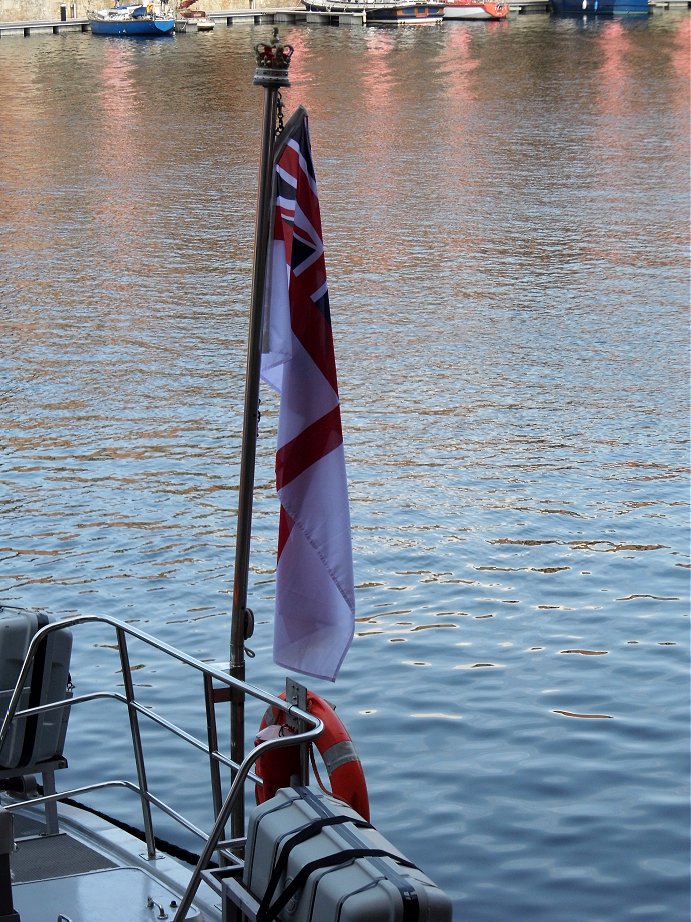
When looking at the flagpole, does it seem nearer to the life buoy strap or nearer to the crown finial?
the crown finial

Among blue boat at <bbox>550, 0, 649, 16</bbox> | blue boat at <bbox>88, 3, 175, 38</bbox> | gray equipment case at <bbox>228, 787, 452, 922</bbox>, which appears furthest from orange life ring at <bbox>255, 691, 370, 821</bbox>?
blue boat at <bbox>550, 0, 649, 16</bbox>

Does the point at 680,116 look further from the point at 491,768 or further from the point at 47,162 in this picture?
the point at 491,768

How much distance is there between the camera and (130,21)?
8025 centimetres

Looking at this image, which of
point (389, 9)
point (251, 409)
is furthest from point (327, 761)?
point (389, 9)

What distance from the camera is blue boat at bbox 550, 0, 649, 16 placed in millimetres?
91375

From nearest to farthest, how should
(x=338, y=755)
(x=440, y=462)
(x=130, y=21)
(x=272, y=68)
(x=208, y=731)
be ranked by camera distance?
(x=338, y=755) < (x=208, y=731) < (x=272, y=68) < (x=440, y=462) < (x=130, y=21)

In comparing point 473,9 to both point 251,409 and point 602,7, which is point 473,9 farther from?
point 251,409

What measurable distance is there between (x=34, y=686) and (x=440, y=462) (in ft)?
35.6

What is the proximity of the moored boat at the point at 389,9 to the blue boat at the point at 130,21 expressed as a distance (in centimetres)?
1175

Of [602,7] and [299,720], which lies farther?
[602,7]

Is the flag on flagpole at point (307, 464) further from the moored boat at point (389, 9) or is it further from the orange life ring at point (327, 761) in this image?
the moored boat at point (389, 9)

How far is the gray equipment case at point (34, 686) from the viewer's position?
6824mm

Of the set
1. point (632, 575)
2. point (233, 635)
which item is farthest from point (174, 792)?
point (632, 575)

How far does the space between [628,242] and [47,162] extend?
61.7ft
